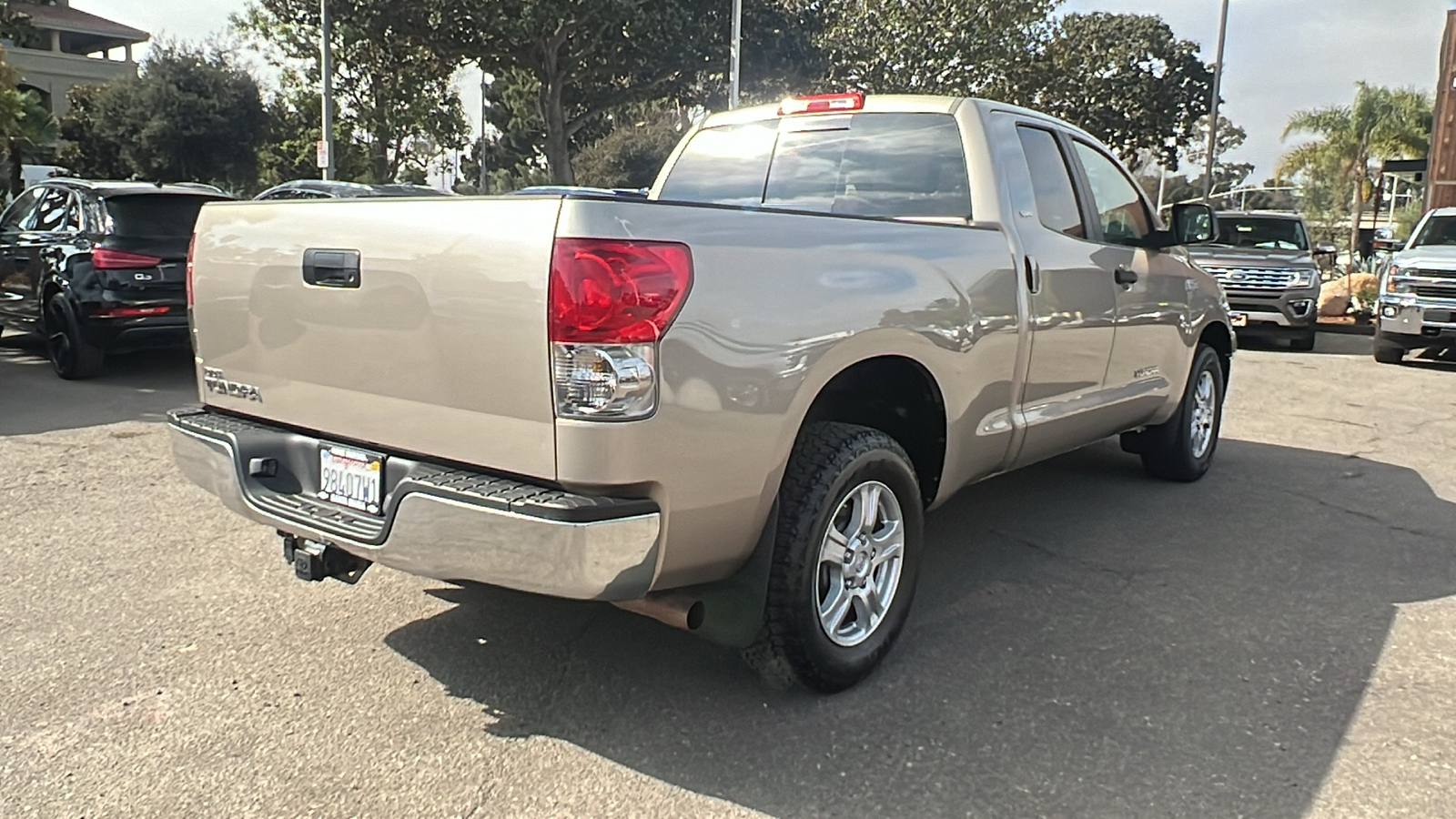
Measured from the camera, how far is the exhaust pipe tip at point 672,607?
9.82ft

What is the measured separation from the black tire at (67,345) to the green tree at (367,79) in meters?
18.2

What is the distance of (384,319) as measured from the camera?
2.95 m

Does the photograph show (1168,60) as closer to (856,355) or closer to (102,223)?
(102,223)

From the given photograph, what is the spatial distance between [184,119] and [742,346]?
34.1 m

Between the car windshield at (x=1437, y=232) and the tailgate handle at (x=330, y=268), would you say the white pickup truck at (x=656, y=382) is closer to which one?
the tailgate handle at (x=330, y=268)

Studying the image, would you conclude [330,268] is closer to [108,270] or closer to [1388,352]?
[108,270]

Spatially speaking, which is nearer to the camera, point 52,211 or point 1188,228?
point 1188,228

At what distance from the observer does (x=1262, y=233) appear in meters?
14.4

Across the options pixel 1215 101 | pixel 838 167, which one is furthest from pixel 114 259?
pixel 1215 101

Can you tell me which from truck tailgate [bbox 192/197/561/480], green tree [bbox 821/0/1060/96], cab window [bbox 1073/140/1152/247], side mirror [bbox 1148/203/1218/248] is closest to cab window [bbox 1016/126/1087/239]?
cab window [bbox 1073/140/1152/247]

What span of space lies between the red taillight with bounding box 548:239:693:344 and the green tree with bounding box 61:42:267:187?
33883 mm

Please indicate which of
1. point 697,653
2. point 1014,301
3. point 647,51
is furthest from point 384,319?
point 647,51

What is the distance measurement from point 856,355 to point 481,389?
1.10 m

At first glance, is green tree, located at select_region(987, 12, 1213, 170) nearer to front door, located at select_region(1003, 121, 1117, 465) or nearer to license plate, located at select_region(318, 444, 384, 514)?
front door, located at select_region(1003, 121, 1117, 465)
